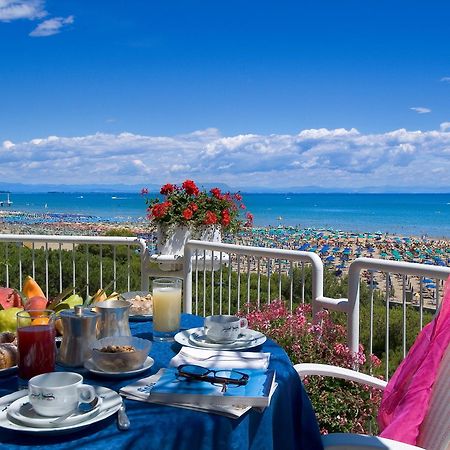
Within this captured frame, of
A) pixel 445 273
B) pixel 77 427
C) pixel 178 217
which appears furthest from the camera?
pixel 178 217

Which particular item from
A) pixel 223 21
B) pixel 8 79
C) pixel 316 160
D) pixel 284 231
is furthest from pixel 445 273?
pixel 316 160

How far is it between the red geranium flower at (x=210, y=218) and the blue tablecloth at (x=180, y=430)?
279cm

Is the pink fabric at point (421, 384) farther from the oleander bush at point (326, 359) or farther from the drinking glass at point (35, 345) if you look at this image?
the drinking glass at point (35, 345)

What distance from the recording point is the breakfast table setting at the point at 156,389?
1204 mm

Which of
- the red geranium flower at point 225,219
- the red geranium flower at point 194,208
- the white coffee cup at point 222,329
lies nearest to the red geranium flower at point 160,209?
the red geranium flower at point 194,208

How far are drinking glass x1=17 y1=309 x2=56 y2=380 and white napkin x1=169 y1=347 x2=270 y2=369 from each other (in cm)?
33

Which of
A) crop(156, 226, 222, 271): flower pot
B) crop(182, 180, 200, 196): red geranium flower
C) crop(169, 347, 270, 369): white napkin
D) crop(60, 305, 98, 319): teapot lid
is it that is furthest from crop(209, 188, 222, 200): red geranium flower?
crop(60, 305, 98, 319): teapot lid

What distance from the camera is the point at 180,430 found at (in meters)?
1.24

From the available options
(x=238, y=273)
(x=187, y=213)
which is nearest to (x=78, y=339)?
(x=238, y=273)

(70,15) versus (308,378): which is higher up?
(70,15)

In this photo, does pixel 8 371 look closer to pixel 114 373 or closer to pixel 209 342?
pixel 114 373

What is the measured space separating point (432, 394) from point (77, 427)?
1126mm

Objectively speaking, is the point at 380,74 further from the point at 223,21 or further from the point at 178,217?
the point at 178,217

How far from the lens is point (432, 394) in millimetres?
1801
